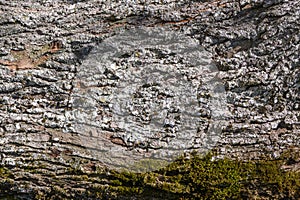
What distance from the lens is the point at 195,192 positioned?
10.6 ft

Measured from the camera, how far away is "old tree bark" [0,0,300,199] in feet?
10.8

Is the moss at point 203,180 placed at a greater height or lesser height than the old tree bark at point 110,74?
lesser

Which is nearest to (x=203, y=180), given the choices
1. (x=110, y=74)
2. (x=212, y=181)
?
(x=212, y=181)

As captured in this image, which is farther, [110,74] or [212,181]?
[110,74]

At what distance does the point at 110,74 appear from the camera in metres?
3.62

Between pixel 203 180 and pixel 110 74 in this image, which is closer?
pixel 203 180

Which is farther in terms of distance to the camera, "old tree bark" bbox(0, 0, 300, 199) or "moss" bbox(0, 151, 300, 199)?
"old tree bark" bbox(0, 0, 300, 199)

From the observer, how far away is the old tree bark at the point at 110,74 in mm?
3299

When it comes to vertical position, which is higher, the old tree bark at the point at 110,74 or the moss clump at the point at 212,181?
the old tree bark at the point at 110,74

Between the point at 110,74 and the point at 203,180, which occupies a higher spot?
the point at 110,74

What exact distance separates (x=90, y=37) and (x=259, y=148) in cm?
183

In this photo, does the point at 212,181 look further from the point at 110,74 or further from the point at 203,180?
the point at 110,74

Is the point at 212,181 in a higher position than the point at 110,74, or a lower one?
lower

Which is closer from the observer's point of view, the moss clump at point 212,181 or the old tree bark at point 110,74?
the moss clump at point 212,181
